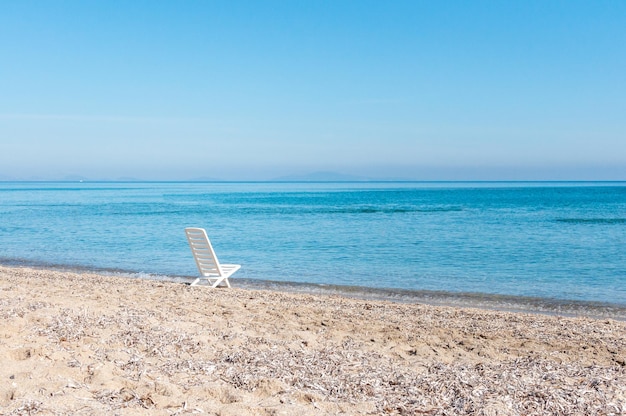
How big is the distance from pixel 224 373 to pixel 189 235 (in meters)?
6.90

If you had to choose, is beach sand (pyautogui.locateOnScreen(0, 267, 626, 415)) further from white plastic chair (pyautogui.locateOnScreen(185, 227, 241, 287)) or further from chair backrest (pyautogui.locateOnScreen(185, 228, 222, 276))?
chair backrest (pyautogui.locateOnScreen(185, 228, 222, 276))

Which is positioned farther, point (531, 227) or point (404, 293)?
point (531, 227)

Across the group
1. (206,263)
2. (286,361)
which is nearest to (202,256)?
(206,263)

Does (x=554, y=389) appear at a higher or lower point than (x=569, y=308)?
higher

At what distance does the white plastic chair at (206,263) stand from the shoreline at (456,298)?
138 centimetres

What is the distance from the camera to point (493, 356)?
5.79m

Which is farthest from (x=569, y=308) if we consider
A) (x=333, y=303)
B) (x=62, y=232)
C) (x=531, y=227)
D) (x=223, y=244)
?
(x=62, y=232)

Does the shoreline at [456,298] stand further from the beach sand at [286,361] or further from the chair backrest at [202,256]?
the beach sand at [286,361]

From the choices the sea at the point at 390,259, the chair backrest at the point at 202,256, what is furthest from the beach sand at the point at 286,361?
the sea at the point at 390,259

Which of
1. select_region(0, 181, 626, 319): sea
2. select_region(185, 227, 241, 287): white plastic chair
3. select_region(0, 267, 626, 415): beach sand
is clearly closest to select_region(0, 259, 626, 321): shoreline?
select_region(0, 181, 626, 319): sea

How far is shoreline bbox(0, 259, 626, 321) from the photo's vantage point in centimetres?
1002

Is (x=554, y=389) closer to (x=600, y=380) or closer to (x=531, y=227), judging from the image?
(x=600, y=380)

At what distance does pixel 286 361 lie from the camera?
514 centimetres

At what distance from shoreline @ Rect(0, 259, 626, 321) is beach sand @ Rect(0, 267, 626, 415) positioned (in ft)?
6.69
